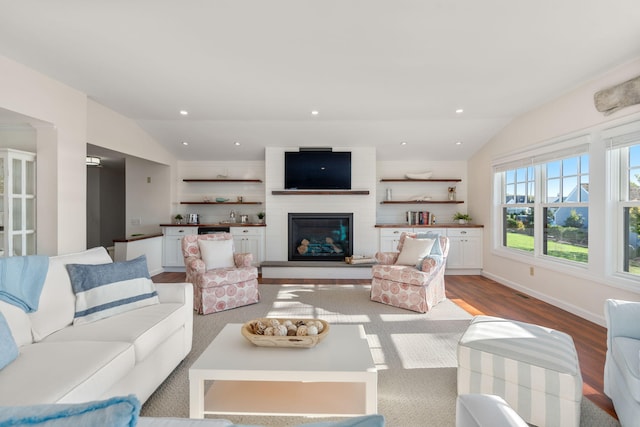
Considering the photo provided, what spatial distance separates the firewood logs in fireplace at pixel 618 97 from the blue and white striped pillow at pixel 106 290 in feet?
14.7

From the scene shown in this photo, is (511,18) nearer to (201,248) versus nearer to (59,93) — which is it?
(201,248)

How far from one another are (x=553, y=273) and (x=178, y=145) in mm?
6080

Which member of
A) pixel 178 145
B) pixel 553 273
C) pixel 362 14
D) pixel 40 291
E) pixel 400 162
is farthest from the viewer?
pixel 400 162

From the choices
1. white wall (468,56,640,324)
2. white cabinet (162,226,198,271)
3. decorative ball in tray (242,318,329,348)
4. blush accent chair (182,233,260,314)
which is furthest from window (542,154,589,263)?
white cabinet (162,226,198,271)

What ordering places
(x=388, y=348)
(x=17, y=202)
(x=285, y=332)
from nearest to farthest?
(x=285, y=332) → (x=388, y=348) → (x=17, y=202)

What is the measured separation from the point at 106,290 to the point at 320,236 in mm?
4080

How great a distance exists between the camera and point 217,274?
145 inches

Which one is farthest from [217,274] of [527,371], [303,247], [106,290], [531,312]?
[531,312]

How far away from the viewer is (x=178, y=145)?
5676 mm

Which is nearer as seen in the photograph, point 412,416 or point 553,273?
point 412,416

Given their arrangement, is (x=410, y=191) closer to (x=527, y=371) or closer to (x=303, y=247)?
(x=303, y=247)

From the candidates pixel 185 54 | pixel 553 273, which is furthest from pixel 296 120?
pixel 553 273

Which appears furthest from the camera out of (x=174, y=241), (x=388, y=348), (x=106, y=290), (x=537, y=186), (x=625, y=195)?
(x=174, y=241)

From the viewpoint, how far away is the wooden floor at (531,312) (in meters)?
2.22
